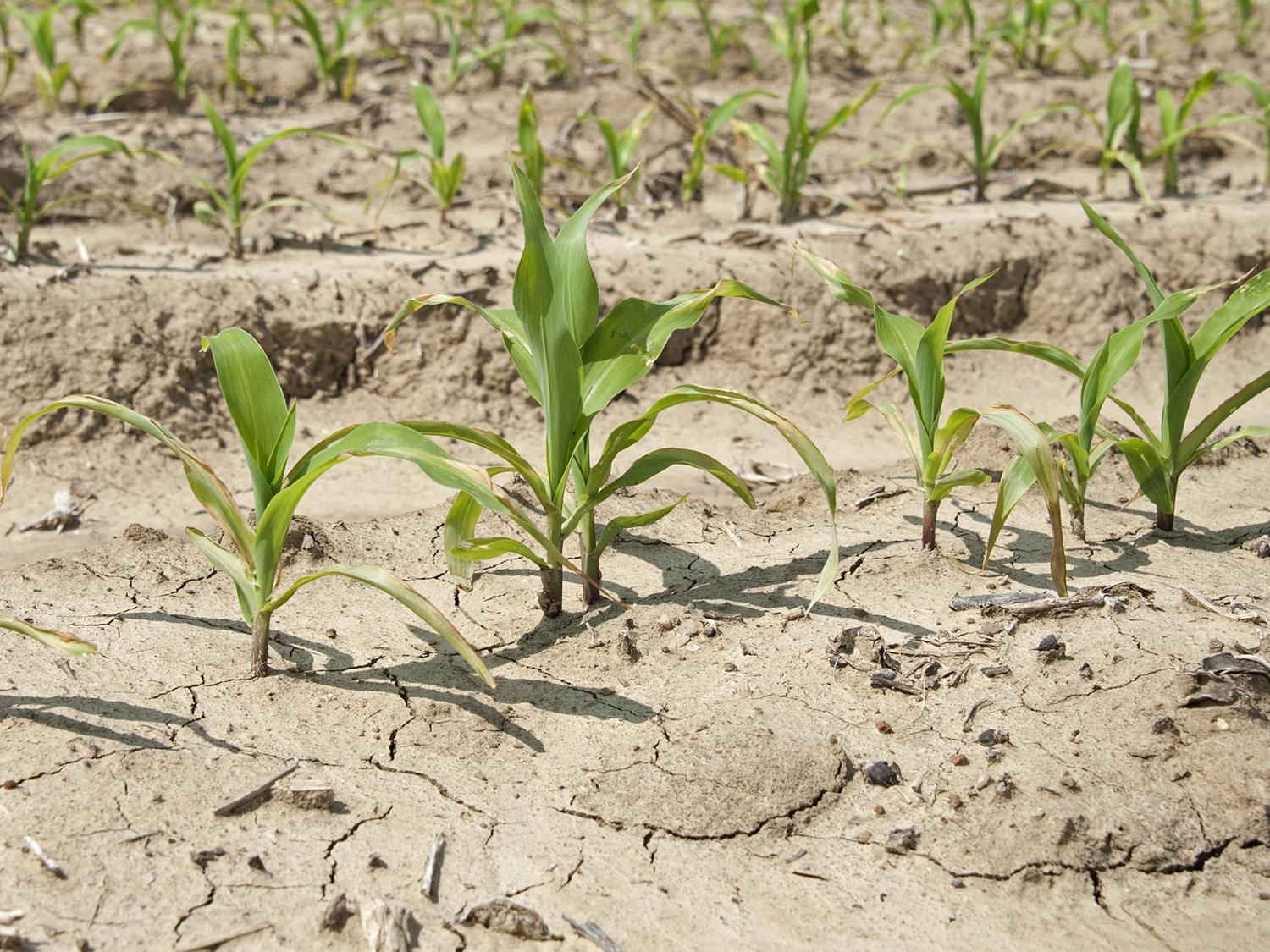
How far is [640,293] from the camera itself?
412 centimetres

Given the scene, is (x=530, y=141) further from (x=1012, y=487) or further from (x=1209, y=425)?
(x=1209, y=425)

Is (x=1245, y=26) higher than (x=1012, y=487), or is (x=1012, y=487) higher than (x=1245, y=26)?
(x=1245, y=26)

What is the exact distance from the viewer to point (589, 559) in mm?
2621

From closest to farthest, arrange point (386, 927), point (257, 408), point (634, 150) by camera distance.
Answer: point (386, 927) < point (257, 408) < point (634, 150)

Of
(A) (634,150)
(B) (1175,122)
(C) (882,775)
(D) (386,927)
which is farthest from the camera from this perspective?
(B) (1175,122)

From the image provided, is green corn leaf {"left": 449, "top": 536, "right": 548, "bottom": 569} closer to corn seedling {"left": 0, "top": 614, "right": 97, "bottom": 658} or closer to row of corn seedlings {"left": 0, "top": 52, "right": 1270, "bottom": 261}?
corn seedling {"left": 0, "top": 614, "right": 97, "bottom": 658}

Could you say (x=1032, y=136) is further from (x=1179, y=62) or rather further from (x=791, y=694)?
(x=791, y=694)

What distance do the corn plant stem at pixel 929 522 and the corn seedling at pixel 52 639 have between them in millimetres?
1794

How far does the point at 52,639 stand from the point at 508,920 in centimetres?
92

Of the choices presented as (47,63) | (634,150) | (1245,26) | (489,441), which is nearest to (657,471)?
(489,441)

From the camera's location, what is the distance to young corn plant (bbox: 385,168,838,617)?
231cm

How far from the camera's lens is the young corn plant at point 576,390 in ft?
7.58

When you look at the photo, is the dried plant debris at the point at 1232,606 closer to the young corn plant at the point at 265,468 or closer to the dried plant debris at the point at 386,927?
the young corn plant at the point at 265,468

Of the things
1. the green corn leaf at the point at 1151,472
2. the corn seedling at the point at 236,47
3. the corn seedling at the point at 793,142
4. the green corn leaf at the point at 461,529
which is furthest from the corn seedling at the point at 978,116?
the corn seedling at the point at 236,47
